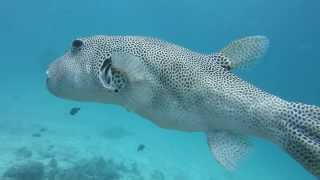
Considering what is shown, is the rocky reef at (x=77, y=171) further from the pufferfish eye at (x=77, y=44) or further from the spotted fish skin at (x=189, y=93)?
the spotted fish skin at (x=189, y=93)

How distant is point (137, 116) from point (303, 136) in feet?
125

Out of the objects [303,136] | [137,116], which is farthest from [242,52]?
[137,116]

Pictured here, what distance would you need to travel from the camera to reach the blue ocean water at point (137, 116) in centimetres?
2102

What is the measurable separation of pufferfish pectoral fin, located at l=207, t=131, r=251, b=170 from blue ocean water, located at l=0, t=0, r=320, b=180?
9 centimetres

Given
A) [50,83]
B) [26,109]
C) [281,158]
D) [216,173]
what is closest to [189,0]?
[281,158]

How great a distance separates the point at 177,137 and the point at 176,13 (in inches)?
2185

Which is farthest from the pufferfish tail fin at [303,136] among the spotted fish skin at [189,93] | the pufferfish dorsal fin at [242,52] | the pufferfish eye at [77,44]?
the pufferfish eye at [77,44]

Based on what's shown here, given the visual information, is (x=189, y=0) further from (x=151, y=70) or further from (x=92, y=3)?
(x=151, y=70)

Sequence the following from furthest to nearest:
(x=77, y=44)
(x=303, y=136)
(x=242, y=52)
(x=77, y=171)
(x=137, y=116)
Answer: (x=137, y=116) < (x=77, y=171) < (x=77, y=44) < (x=242, y=52) < (x=303, y=136)

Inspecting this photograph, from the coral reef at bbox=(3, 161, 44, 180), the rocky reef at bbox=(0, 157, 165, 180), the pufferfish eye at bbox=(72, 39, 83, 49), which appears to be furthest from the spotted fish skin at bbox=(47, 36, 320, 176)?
the rocky reef at bbox=(0, 157, 165, 180)

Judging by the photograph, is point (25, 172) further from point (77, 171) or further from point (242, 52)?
point (242, 52)

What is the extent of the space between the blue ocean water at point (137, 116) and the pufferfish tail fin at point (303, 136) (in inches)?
20.8

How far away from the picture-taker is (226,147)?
334cm

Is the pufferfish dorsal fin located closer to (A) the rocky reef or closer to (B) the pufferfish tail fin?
(B) the pufferfish tail fin
